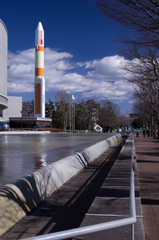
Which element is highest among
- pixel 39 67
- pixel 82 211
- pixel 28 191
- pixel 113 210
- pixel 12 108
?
pixel 39 67

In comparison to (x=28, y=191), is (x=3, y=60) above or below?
above

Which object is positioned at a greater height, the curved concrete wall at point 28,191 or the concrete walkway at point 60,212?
the curved concrete wall at point 28,191

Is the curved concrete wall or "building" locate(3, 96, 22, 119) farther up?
"building" locate(3, 96, 22, 119)

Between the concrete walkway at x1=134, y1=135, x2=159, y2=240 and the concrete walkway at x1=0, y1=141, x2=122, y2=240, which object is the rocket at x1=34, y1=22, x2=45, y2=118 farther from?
the concrete walkway at x1=0, y1=141, x2=122, y2=240

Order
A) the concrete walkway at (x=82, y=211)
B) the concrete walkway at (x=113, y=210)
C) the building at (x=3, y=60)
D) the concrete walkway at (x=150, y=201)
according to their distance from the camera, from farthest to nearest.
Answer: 1. the building at (x=3, y=60)
2. the concrete walkway at (x=150, y=201)
3. the concrete walkway at (x=82, y=211)
4. the concrete walkway at (x=113, y=210)

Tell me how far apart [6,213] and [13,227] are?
0.33 metres

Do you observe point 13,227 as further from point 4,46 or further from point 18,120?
point 18,120

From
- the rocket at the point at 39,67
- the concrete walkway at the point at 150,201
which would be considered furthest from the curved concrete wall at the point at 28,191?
the rocket at the point at 39,67

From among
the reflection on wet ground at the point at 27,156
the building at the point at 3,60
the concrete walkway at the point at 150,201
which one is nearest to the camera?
the concrete walkway at the point at 150,201

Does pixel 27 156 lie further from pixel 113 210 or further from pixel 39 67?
pixel 39 67

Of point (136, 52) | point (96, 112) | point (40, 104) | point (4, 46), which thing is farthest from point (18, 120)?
point (136, 52)

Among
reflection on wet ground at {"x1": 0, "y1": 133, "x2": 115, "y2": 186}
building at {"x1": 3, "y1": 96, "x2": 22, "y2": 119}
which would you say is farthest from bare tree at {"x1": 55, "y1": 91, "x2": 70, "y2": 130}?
reflection on wet ground at {"x1": 0, "y1": 133, "x2": 115, "y2": 186}

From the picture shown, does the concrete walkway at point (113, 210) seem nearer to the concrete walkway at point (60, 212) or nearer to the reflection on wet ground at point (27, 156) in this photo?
the concrete walkway at point (60, 212)

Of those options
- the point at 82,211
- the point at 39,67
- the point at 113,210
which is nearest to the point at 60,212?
the point at 82,211
